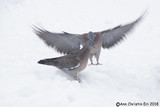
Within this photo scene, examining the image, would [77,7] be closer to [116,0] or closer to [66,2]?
[66,2]

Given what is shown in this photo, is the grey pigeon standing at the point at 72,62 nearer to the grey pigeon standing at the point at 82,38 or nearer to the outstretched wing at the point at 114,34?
the grey pigeon standing at the point at 82,38

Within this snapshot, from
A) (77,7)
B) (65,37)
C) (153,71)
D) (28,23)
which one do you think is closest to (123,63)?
(153,71)

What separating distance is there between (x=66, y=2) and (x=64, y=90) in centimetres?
595

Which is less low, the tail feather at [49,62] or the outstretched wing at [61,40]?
the outstretched wing at [61,40]

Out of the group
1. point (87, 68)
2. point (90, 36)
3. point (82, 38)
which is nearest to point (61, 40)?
point (82, 38)

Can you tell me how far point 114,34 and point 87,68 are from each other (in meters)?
0.91

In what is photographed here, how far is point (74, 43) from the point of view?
23.7 ft

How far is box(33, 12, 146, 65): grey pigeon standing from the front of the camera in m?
6.89

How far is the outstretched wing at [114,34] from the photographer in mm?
7133

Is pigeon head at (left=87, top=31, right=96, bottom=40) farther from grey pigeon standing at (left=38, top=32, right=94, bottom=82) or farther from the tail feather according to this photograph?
the tail feather

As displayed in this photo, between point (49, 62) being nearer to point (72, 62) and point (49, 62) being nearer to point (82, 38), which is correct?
point (72, 62)

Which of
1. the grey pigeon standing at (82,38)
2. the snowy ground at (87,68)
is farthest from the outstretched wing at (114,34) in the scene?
the snowy ground at (87,68)

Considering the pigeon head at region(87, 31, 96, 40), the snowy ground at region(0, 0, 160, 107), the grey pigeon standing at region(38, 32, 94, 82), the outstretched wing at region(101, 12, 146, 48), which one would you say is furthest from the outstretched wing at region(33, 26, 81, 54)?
the grey pigeon standing at region(38, 32, 94, 82)

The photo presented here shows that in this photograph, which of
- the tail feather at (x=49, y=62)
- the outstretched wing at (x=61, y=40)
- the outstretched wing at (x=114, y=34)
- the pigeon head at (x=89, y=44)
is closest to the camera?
the tail feather at (x=49, y=62)
